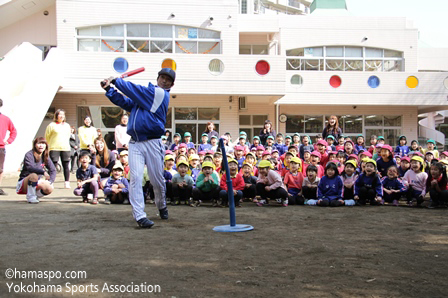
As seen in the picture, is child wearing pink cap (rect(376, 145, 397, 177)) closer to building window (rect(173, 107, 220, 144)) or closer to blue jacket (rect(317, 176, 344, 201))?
blue jacket (rect(317, 176, 344, 201))

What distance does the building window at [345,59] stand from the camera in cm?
2088

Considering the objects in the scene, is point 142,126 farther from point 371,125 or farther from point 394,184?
A: point 371,125

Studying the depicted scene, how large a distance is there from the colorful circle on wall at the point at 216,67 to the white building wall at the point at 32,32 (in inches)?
284

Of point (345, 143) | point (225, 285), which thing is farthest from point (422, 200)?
point (225, 285)

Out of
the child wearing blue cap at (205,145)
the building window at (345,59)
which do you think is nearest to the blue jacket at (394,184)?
the child wearing blue cap at (205,145)

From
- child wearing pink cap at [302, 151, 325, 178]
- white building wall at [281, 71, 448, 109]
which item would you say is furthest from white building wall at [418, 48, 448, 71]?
child wearing pink cap at [302, 151, 325, 178]

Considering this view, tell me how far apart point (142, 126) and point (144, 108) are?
0.77ft

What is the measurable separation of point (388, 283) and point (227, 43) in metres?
16.7

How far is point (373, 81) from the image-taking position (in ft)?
67.1

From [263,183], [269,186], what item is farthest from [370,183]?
[263,183]

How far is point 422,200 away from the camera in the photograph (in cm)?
862

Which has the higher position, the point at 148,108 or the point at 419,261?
the point at 148,108

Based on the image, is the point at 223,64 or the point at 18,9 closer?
the point at 223,64

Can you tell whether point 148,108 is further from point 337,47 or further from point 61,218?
point 337,47
